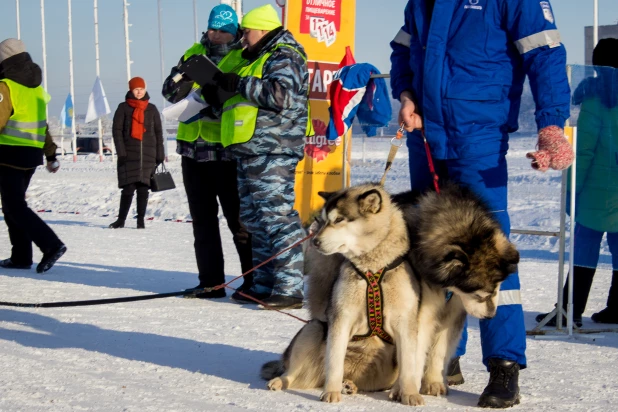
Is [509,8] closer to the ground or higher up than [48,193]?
higher up

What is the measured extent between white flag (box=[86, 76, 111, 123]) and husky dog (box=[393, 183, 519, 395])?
27506 mm

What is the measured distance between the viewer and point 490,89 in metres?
3.78

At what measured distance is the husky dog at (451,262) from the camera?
139 inches

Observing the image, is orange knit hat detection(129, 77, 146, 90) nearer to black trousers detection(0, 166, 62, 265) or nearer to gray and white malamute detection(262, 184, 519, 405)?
black trousers detection(0, 166, 62, 265)

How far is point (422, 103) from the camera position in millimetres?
3941

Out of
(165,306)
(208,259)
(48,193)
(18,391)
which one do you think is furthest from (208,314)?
(48,193)

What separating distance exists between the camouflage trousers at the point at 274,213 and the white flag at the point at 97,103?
80.4 ft

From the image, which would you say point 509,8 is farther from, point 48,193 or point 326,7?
point 48,193

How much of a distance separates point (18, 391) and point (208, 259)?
324 cm

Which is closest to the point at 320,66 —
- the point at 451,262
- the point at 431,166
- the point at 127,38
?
the point at 431,166

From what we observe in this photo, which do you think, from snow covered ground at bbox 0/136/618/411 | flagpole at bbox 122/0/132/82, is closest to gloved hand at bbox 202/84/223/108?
snow covered ground at bbox 0/136/618/411

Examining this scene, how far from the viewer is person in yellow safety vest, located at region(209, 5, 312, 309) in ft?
20.6

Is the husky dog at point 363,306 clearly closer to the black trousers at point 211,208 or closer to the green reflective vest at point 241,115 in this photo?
the green reflective vest at point 241,115

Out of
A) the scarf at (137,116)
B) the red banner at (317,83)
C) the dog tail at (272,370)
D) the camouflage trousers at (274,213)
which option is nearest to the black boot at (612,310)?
the camouflage trousers at (274,213)
